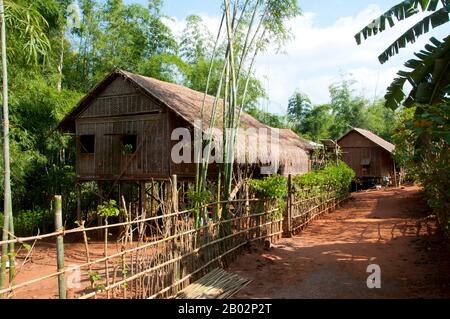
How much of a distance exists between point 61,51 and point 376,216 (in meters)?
13.0

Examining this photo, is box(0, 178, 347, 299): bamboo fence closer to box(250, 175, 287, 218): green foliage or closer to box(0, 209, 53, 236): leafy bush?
box(250, 175, 287, 218): green foliage

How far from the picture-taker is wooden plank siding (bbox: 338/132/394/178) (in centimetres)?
2425

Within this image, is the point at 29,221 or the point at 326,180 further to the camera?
the point at 29,221

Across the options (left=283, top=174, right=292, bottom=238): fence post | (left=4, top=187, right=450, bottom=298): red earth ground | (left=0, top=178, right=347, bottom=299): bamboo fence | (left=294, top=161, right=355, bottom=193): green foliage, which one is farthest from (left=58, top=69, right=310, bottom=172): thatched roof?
(left=4, top=187, right=450, bottom=298): red earth ground

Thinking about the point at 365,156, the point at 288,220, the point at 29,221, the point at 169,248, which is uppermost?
the point at 365,156

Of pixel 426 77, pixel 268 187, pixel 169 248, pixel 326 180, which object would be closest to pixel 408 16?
pixel 426 77

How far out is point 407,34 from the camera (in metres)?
6.47

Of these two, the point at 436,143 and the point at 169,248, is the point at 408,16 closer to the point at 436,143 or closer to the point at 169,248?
the point at 436,143

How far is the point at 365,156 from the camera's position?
2450cm

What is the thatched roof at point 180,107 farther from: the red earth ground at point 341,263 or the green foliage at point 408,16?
the green foliage at point 408,16

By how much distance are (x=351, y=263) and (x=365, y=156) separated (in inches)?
767

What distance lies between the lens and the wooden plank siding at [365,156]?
24250mm

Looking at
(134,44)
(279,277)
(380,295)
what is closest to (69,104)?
(134,44)

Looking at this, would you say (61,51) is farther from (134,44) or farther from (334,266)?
(334,266)
